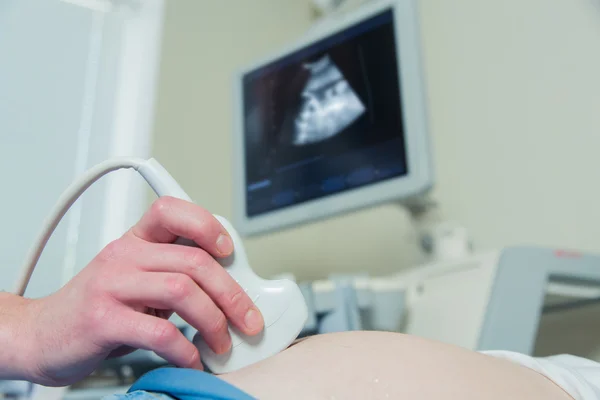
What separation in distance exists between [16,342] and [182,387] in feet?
0.70

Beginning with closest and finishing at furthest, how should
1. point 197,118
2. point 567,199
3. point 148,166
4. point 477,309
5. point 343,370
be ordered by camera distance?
point 343,370 → point 148,166 → point 477,309 → point 567,199 → point 197,118

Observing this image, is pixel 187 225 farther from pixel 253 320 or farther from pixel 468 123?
pixel 468 123

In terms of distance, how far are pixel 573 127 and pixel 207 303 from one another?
106 cm

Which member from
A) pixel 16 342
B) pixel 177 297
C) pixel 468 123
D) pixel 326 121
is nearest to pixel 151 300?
pixel 177 297

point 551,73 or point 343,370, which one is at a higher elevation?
point 551,73

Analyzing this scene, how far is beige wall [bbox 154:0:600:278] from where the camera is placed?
123 cm

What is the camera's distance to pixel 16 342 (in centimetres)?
50

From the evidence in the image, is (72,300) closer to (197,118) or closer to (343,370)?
(343,370)

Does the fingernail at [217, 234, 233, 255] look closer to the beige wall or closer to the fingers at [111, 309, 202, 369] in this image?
the fingers at [111, 309, 202, 369]

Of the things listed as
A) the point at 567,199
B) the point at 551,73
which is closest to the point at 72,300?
the point at 567,199

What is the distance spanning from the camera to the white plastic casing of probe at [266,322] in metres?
0.45

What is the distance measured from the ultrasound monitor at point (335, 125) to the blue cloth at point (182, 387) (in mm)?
746

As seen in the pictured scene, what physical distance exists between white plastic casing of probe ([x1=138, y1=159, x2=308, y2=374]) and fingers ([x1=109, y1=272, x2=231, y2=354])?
17 mm

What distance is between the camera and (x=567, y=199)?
1.21m
